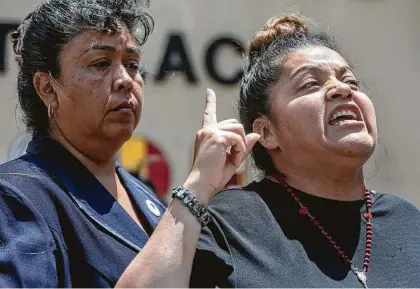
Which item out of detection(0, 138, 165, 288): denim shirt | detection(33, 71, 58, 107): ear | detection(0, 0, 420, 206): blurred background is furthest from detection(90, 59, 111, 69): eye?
detection(0, 0, 420, 206): blurred background

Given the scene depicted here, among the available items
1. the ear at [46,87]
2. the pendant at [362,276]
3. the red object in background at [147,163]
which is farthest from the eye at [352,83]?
the red object in background at [147,163]

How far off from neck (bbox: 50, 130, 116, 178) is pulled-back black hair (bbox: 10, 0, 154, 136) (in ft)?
0.25

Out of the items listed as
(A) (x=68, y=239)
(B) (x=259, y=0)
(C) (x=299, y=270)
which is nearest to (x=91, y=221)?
(A) (x=68, y=239)

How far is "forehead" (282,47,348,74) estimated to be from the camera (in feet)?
8.25

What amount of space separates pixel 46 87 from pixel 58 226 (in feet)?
1.64

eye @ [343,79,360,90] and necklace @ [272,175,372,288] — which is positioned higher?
eye @ [343,79,360,90]

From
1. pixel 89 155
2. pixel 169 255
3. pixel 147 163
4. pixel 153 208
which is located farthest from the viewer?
pixel 147 163

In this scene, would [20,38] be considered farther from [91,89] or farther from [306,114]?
[306,114]

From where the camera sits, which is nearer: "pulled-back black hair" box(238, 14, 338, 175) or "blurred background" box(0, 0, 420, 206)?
"pulled-back black hair" box(238, 14, 338, 175)

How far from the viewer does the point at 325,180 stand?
7.97ft

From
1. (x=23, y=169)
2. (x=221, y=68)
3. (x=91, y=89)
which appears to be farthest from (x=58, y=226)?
(x=221, y=68)

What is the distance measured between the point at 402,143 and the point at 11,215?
390 centimetres

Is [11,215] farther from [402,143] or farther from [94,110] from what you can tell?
[402,143]

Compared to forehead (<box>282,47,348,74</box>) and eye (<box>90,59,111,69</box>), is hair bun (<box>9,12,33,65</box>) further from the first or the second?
forehead (<box>282,47,348,74</box>)
